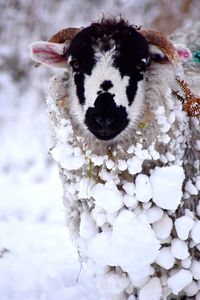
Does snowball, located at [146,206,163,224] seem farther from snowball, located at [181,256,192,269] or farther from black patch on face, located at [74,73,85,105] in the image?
black patch on face, located at [74,73,85,105]

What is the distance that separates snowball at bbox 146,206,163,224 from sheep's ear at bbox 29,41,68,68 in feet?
2.96

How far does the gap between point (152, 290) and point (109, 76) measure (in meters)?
1.08

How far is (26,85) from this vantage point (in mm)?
7977

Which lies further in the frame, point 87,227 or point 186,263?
point 87,227

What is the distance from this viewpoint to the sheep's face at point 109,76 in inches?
93.4

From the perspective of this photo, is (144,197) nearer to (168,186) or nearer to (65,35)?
(168,186)

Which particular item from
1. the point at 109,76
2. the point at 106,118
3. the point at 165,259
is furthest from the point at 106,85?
the point at 165,259

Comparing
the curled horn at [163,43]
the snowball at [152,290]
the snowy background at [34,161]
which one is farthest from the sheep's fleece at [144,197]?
the snowy background at [34,161]

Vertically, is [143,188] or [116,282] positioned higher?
[143,188]

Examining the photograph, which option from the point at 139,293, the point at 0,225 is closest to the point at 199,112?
the point at 139,293

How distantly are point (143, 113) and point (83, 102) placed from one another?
11.9 inches

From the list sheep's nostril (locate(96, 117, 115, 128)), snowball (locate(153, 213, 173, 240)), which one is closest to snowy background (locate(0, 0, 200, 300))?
snowball (locate(153, 213, 173, 240))

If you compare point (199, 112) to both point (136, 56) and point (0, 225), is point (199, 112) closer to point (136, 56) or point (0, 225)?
point (136, 56)

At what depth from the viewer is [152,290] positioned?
253cm
